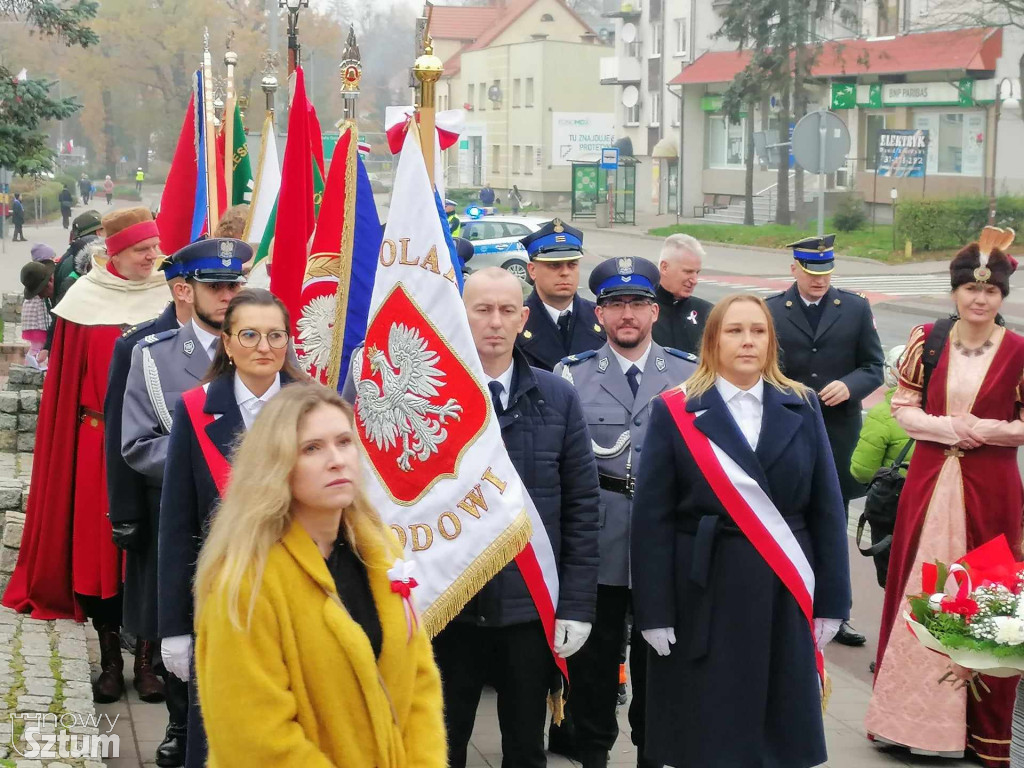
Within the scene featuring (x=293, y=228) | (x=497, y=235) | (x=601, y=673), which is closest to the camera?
(x=601, y=673)

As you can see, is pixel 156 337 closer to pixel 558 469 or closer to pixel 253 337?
pixel 253 337

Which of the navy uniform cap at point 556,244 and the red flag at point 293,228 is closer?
the navy uniform cap at point 556,244

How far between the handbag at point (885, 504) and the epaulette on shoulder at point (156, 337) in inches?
131

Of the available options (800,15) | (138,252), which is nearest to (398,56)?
(800,15)

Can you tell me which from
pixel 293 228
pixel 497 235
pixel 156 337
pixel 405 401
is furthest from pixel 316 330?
pixel 497 235

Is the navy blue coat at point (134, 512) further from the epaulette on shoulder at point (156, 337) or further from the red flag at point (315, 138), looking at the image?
the red flag at point (315, 138)

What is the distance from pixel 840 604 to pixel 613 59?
210 feet

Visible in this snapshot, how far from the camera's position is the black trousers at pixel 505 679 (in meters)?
5.03

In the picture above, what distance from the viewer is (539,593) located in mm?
5059

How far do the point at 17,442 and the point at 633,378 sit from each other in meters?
7.16

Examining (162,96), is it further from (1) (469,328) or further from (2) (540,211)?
(1) (469,328)

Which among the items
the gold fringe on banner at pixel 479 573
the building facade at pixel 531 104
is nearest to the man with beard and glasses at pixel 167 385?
the gold fringe on banner at pixel 479 573

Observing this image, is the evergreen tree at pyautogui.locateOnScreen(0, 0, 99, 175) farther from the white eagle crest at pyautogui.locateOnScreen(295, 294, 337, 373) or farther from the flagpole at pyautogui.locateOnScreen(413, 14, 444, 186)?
the flagpole at pyautogui.locateOnScreen(413, 14, 444, 186)

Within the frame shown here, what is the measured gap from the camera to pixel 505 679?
5.09 metres
